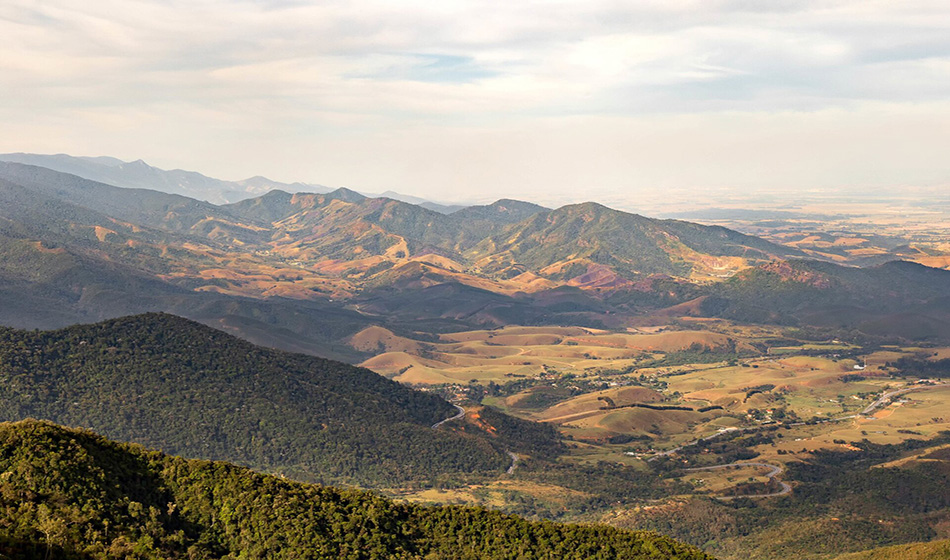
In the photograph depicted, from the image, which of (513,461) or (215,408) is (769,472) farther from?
(215,408)

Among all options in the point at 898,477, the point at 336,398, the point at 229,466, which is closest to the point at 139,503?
the point at 229,466

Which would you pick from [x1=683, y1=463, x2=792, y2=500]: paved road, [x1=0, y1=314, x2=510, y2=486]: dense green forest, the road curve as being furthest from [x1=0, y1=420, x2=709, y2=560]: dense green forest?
the road curve

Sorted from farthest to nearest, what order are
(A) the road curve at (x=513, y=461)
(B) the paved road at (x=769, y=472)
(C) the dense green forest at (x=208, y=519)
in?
1. (A) the road curve at (x=513, y=461)
2. (B) the paved road at (x=769, y=472)
3. (C) the dense green forest at (x=208, y=519)

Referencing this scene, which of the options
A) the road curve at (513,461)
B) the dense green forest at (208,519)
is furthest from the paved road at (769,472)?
the dense green forest at (208,519)

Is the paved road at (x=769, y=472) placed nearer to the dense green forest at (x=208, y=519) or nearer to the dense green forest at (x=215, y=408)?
the dense green forest at (x=215, y=408)

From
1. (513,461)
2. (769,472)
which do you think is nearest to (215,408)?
(513,461)

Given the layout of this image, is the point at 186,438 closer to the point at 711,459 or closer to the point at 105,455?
the point at 105,455
